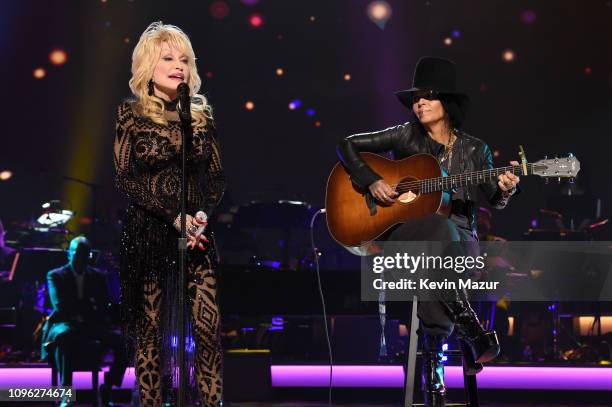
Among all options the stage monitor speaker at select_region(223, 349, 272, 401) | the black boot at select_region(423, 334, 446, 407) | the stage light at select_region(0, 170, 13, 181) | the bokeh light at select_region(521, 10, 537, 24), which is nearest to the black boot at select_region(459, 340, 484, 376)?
the black boot at select_region(423, 334, 446, 407)

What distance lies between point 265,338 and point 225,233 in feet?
4.27

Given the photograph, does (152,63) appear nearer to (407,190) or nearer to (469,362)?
(407,190)

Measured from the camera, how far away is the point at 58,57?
853cm

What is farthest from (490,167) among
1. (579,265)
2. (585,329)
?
(585,329)

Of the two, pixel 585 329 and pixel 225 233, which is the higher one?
pixel 225 233

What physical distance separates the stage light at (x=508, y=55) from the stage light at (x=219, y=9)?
10.2 feet

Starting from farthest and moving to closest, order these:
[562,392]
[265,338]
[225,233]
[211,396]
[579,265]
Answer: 1. [265,338]
2. [225,233]
3. [579,265]
4. [562,392]
5. [211,396]

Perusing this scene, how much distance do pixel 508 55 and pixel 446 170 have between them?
205 inches

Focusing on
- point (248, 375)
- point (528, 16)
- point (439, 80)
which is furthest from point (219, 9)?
point (439, 80)

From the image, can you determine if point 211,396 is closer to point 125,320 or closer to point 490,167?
point 125,320

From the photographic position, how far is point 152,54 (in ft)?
11.4

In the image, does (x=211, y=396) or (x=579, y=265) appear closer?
(x=211, y=396)

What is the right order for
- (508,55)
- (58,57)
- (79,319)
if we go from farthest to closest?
(508,55) → (58,57) → (79,319)

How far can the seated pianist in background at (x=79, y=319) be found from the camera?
18.7ft
